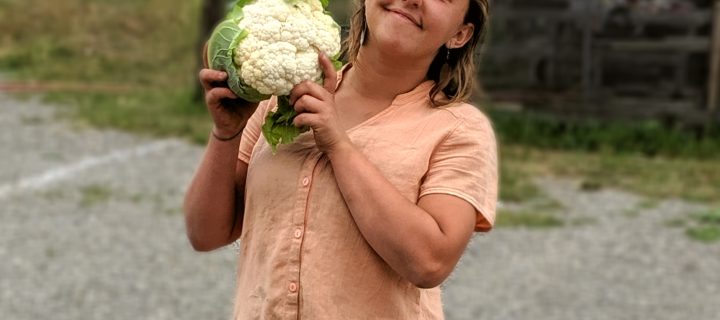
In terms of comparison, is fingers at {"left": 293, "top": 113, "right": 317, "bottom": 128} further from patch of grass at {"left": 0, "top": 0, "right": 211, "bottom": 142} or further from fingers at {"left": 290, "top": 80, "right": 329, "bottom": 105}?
patch of grass at {"left": 0, "top": 0, "right": 211, "bottom": 142}

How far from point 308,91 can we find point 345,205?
0.23 metres

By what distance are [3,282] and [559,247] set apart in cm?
350

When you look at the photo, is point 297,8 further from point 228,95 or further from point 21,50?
point 21,50

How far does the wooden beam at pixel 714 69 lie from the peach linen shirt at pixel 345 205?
35.6ft

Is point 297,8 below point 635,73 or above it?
above

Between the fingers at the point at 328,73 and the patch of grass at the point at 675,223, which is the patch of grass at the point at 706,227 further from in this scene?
the fingers at the point at 328,73

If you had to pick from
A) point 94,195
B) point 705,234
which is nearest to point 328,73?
point 705,234

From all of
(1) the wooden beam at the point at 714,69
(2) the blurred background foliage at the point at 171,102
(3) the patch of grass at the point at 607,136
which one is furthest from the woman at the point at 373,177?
(1) the wooden beam at the point at 714,69

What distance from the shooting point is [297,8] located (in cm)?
221

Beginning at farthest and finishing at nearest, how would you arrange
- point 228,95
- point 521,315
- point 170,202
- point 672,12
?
point 672,12, point 170,202, point 521,315, point 228,95

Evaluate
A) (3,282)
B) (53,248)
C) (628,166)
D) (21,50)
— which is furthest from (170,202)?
(21,50)

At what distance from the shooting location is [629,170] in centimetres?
1087

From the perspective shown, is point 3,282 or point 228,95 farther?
point 3,282

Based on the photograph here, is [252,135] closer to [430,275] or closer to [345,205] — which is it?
[345,205]
